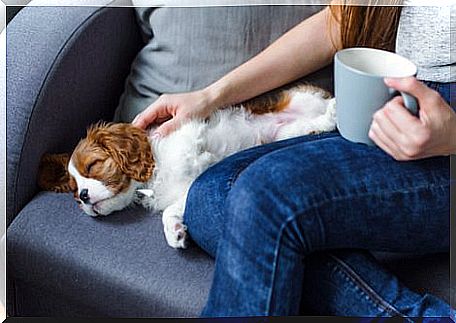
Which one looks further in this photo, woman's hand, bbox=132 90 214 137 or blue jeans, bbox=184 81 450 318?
woman's hand, bbox=132 90 214 137

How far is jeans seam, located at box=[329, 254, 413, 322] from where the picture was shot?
806mm

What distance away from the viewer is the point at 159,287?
2.87 feet

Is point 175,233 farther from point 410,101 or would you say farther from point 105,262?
point 410,101

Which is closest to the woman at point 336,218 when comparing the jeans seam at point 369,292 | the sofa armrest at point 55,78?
Answer: the jeans seam at point 369,292

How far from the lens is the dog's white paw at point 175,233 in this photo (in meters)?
0.90

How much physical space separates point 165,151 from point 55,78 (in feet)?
0.52

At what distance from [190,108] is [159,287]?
225 mm

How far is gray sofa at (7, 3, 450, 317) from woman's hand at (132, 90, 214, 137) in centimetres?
2

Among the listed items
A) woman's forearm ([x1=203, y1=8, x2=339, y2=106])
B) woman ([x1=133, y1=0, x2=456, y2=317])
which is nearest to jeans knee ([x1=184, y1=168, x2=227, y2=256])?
woman ([x1=133, y1=0, x2=456, y2=317])

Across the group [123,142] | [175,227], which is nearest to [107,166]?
[123,142]

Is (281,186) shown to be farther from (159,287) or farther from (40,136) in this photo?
(40,136)

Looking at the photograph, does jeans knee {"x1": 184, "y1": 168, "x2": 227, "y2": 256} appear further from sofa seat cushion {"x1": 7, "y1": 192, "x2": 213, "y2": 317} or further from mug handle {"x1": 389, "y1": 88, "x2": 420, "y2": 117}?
mug handle {"x1": 389, "y1": 88, "x2": 420, "y2": 117}

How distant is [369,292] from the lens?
809 mm

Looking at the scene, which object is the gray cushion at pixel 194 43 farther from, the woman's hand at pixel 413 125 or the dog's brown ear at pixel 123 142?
the woman's hand at pixel 413 125
